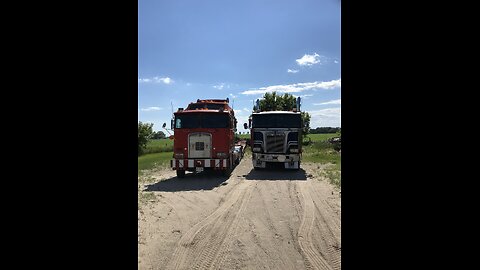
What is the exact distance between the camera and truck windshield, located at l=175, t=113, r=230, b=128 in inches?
500

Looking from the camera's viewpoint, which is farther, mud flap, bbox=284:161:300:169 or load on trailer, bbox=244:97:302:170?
mud flap, bbox=284:161:300:169

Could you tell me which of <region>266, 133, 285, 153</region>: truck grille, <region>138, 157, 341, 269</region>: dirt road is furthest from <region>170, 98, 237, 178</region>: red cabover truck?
<region>266, 133, 285, 153</region>: truck grille

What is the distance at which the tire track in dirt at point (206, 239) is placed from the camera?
4434 millimetres

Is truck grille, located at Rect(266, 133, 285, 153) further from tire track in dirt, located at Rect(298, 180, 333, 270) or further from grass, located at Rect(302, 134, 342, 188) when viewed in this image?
tire track in dirt, located at Rect(298, 180, 333, 270)

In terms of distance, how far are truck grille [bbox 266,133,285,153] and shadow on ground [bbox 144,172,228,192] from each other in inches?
117

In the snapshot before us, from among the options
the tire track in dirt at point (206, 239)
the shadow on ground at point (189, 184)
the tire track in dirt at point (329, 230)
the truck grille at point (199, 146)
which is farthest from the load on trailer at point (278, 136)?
the tire track in dirt at point (206, 239)

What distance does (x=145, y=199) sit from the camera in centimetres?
867

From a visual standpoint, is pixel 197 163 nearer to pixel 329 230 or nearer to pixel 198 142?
pixel 198 142

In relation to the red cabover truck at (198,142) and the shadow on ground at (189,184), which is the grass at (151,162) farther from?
the red cabover truck at (198,142)
